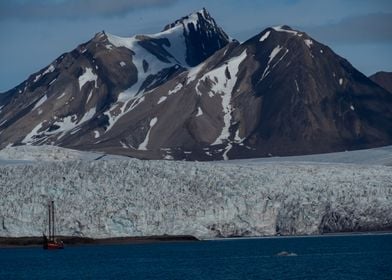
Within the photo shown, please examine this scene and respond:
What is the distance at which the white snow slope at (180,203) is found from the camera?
86.6 metres

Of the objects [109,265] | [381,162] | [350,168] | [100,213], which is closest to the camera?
[109,265]

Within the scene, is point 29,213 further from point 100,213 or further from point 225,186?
point 225,186

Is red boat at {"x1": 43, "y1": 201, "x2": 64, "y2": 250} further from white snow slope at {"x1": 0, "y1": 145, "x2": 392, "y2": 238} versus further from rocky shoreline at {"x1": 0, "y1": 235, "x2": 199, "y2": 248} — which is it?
rocky shoreline at {"x1": 0, "y1": 235, "x2": 199, "y2": 248}

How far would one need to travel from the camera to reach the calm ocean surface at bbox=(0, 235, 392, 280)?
65.5m

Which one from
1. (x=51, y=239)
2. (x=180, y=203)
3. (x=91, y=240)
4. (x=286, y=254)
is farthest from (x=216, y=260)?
(x=51, y=239)

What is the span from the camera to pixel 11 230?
287 ft

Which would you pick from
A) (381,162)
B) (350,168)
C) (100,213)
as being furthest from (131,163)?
(381,162)

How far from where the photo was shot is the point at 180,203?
87.1m

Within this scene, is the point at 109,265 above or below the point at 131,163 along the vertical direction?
below

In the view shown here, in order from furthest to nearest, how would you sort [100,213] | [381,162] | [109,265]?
[381,162] → [100,213] → [109,265]

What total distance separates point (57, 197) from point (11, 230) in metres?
3.38

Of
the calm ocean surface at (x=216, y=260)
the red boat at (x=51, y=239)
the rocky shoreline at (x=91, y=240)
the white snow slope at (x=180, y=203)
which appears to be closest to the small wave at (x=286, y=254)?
the calm ocean surface at (x=216, y=260)

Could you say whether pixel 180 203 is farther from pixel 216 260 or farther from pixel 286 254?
pixel 216 260

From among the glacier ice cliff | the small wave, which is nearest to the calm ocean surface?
the small wave
